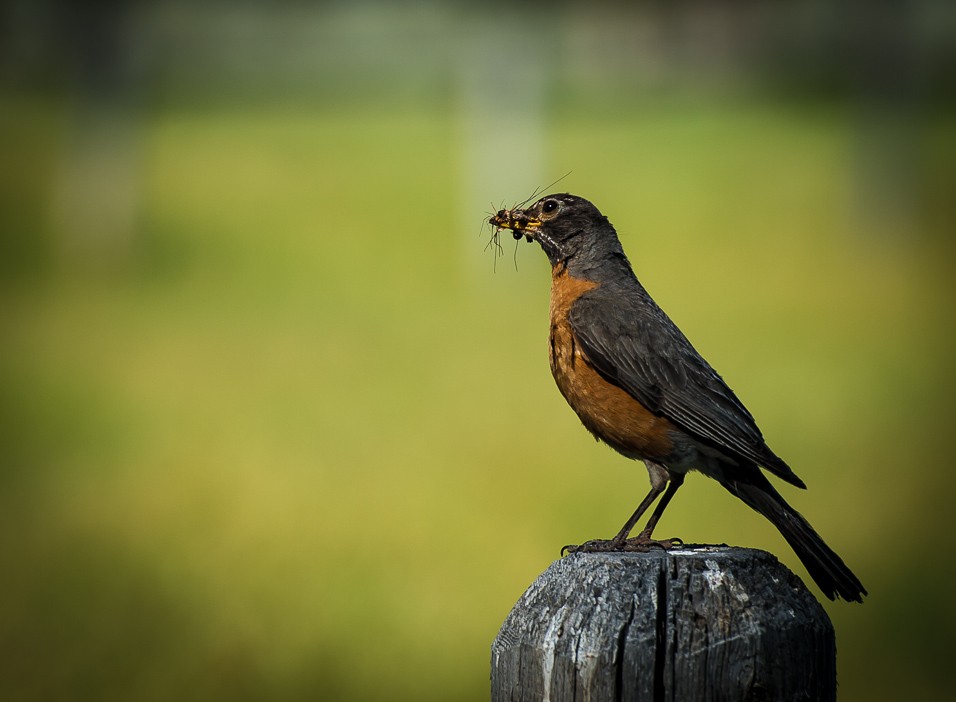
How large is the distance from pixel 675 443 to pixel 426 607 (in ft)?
13.0

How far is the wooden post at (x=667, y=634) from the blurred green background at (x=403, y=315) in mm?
4381

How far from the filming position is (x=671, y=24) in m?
24.7

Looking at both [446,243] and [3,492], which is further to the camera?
[446,243]

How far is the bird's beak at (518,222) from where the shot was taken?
4605 millimetres

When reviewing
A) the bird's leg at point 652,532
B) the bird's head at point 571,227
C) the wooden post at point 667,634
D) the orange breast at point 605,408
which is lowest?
the wooden post at point 667,634

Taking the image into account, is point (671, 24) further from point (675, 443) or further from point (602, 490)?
point (675, 443)

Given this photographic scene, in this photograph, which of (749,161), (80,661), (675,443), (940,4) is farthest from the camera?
(749,161)

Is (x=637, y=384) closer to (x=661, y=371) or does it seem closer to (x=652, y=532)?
(x=661, y=371)

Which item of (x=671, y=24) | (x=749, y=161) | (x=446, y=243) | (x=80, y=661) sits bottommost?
(x=80, y=661)

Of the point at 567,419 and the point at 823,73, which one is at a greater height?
the point at 823,73

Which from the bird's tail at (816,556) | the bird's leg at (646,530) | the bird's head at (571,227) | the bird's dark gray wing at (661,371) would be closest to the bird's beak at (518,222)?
the bird's head at (571,227)

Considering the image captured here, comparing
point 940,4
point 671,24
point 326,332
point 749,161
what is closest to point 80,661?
point 326,332

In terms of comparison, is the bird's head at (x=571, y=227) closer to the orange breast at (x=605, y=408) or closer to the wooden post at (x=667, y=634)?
the orange breast at (x=605, y=408)

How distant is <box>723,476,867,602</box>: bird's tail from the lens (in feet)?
11.3
